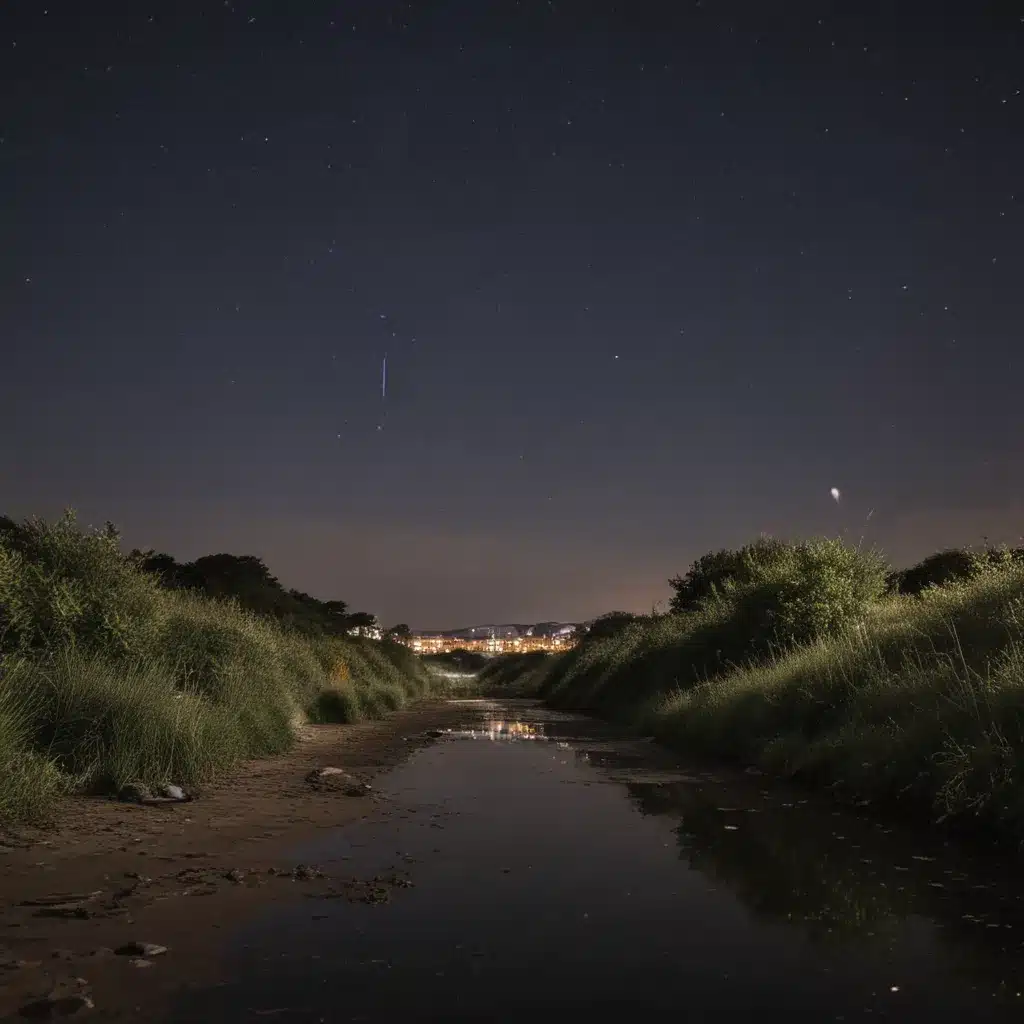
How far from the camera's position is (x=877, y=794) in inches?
415

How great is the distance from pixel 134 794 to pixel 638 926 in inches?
250

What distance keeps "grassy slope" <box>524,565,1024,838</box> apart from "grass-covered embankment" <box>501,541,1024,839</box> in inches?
0.9

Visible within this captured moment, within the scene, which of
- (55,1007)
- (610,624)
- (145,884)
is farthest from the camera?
(610,624)

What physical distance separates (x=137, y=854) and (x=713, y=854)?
503 centimetres

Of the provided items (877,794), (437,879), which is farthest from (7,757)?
(877,794)

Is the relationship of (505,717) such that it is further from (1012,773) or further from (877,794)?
(1012,773)

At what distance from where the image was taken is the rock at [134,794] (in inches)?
386

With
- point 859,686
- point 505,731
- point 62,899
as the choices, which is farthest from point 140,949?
point 505,731

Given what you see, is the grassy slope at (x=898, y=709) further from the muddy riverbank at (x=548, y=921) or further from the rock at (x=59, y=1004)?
the rock at (x=59, y=1004)

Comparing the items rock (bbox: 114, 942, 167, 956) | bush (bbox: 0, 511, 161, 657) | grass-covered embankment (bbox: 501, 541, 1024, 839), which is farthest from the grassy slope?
bush (bbox: 0, 511, 161, 657)

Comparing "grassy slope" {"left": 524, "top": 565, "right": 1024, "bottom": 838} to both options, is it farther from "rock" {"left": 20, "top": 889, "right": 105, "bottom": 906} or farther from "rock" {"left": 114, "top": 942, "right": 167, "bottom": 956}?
"rock" {"left": 20, "top": 889, "right": 105, "bottom": 906}

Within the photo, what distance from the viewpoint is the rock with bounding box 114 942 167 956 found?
500cm

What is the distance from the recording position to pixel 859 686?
1391 cm

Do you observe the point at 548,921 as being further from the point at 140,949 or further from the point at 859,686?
the point at 859,686
